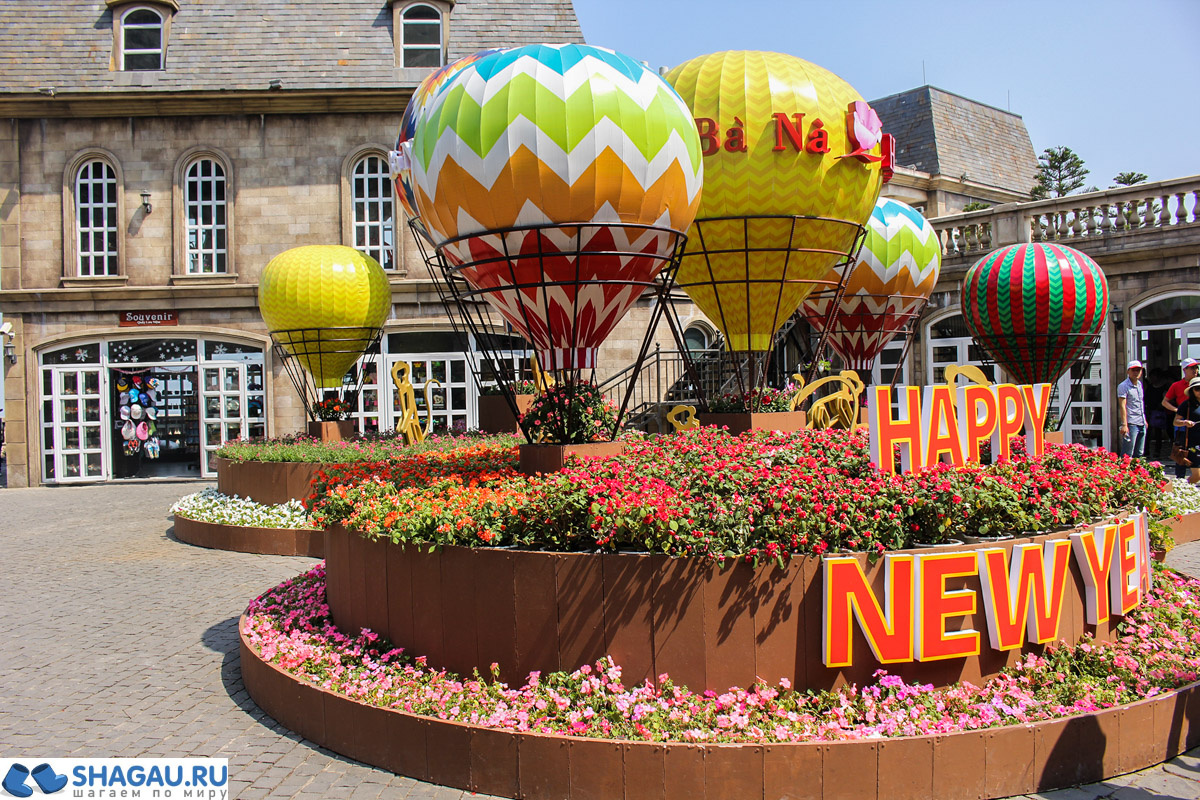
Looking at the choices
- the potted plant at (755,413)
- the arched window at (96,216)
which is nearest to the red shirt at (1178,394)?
the potted plant at (755,413)

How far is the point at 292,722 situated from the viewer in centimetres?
557

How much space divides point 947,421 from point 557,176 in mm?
3260

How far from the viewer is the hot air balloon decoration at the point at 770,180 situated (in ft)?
26.8

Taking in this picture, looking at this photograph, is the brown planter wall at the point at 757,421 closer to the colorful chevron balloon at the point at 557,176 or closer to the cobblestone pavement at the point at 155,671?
the colorful chevron balloon at the point at 557,176

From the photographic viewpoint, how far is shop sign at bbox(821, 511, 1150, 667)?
15.9 ft

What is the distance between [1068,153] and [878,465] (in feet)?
142

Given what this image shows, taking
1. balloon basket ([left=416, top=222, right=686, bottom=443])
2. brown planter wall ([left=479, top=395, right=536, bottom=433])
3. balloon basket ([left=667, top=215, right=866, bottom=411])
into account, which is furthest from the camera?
brown planter wall ([left=479, top=395, right=536, bottom=433])

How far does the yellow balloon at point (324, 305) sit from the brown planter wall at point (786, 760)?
10.5 meters

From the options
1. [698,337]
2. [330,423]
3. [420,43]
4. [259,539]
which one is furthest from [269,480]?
[420,43]

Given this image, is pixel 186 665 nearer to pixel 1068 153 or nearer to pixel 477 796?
pixel 477 796

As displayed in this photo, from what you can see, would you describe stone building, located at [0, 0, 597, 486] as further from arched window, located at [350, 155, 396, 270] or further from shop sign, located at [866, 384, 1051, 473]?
shop sign, located at [866, 384, 1051, 473]

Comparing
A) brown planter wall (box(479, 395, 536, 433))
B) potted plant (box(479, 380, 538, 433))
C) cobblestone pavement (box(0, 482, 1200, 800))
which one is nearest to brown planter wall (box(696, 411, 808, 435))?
cobblestone pavement (box(0, 482, 1200, 800))

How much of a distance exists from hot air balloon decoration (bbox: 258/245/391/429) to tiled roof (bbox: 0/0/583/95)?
8.27m

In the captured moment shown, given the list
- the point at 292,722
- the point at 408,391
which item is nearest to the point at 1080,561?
the point at 292,722
